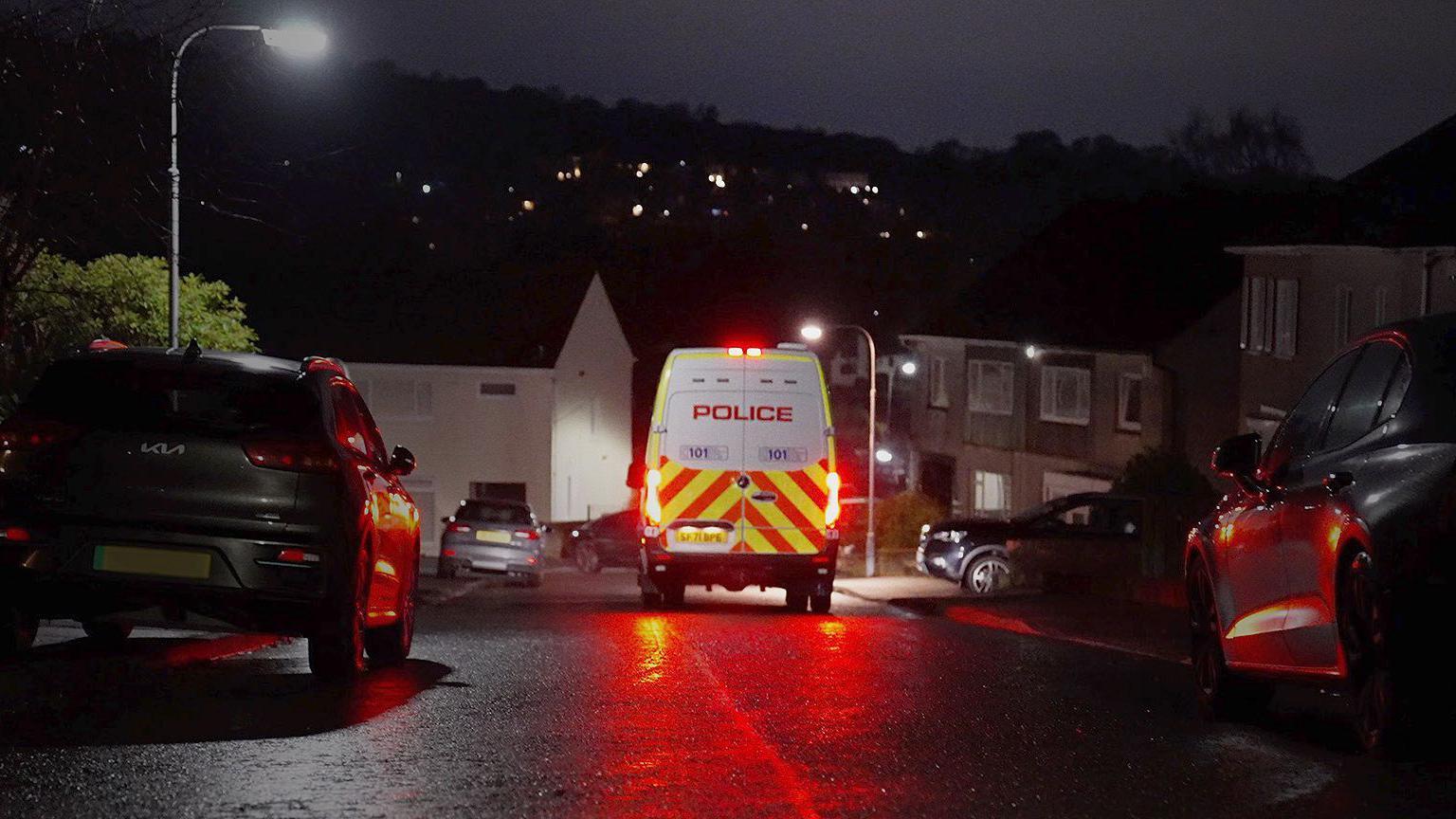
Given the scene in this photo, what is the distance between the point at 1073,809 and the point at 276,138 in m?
19.0

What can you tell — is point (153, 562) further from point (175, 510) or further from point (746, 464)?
point (746, 464)

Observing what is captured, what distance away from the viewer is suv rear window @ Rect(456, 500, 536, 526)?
39031mm

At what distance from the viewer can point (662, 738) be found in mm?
8906

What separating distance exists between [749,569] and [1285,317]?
20.9 metres

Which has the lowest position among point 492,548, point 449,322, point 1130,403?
point 492,548

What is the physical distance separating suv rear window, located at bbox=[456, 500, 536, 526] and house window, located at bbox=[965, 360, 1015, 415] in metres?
16.2

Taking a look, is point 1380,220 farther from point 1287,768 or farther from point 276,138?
point 1287,768

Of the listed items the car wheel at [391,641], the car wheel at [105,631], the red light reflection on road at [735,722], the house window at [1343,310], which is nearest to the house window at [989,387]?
the house window at [1343,310]

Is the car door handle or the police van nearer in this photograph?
the car door handle

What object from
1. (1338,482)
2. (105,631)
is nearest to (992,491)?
(105,631)

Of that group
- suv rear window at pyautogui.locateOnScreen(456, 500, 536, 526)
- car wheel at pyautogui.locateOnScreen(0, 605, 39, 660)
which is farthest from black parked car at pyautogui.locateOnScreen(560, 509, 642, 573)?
car wheel at pyautogui.locateOnScreen(0, 605, 39, 660)

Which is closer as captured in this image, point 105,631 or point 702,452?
point 105,631

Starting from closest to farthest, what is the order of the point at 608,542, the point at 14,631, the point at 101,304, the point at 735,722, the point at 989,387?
the point at 735,722
the point at 14,631
the point at 101,304
the point at 608,542
the point at 989,387

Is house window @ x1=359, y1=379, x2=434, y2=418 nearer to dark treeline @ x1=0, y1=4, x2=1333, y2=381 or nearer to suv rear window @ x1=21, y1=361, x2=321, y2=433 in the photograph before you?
dark treeline @ x1=0, y1=4, x2=1333, y2=381
